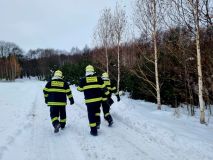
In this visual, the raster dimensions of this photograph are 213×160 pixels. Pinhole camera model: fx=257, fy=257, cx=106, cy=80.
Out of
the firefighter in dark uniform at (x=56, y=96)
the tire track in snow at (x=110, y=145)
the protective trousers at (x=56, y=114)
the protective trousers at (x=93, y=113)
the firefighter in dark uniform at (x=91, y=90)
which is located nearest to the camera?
the tire track in snow at (x=110, y=145)

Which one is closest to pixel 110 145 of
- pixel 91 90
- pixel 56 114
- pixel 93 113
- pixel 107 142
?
pixel 107 142

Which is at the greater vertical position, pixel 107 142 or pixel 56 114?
pixel 56 114

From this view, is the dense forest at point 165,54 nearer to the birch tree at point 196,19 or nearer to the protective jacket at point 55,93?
the birch tree at point 196,19

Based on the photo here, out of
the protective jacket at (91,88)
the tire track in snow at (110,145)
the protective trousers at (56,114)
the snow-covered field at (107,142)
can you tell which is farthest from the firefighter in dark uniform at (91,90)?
the protective trousers at (56,114)

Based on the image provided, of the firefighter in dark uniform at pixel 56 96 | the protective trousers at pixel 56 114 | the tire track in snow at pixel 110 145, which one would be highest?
the firefighter in dark uniform at pixel 56 96

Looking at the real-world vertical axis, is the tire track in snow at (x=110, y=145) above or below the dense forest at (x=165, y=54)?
below

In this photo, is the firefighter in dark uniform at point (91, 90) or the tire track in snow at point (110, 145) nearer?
the tire track in snow at point (110, 145)

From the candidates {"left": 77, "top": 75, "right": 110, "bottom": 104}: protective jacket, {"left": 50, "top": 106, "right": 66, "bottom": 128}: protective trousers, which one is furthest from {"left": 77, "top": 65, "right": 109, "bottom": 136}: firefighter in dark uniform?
{"left": 50, "top": 106, "right": 66, "bottom": 128}: protective trousers

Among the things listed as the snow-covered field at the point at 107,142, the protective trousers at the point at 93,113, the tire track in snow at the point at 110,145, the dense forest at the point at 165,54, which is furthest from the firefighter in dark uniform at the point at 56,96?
the dense forest at the point at 165,54

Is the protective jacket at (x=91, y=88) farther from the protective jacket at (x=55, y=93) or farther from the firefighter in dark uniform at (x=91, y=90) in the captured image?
the protective jacket at (x=55, y=93)

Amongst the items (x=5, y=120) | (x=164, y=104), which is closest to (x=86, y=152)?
(x=5, y=120)

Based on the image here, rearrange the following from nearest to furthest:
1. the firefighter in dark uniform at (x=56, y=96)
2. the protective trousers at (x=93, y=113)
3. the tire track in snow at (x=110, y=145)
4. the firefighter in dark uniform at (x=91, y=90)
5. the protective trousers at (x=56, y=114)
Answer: the tire track in snow at (x=110, y=145)
the protective trousers at (x=93, y=113)
the firefighter in dark uniform at (x=91, y=90)
the protective trousers at (x=56, y=114)
the firefighter in dark uniform at (x=56, y=96)

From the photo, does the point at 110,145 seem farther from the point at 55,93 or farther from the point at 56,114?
the point at 55,93

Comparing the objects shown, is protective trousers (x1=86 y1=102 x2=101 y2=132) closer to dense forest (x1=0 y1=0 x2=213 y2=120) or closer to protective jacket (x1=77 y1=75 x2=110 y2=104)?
protective jacket (x1=77 y1=75 x2=110 y2=104)
